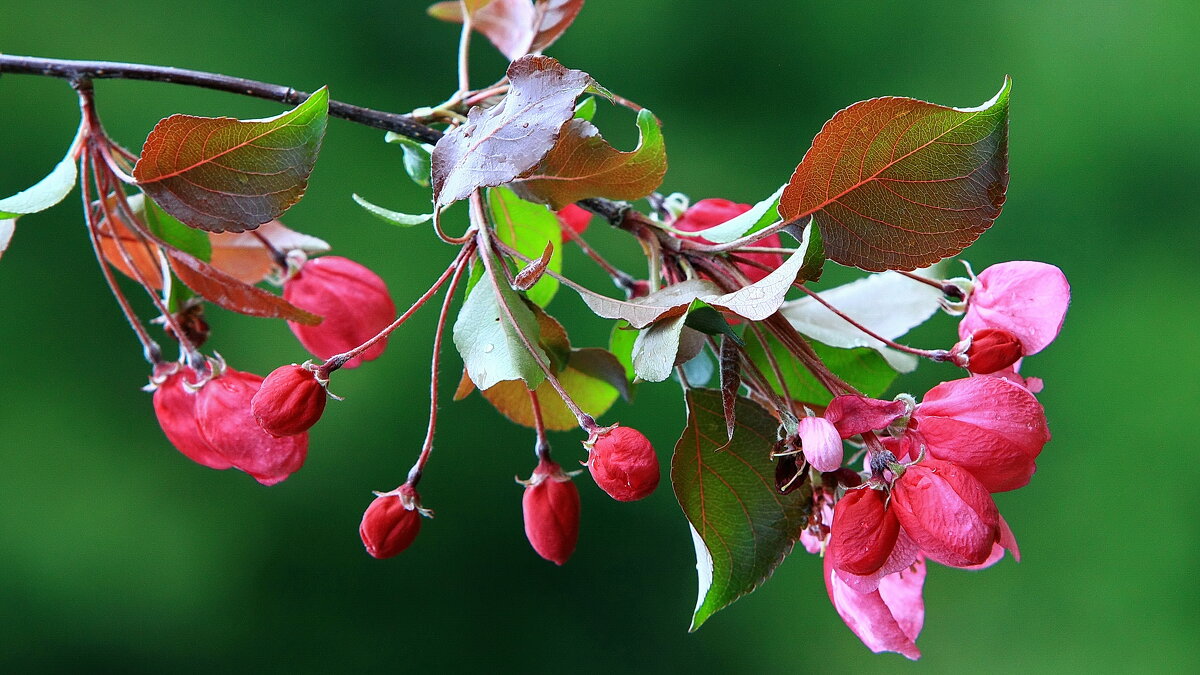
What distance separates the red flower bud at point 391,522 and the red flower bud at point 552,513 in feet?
0.12

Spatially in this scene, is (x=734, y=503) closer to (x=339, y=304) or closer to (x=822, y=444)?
(x=822, y=444)

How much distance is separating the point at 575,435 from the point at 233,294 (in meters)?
1.00

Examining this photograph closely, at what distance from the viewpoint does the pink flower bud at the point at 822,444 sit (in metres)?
0.27

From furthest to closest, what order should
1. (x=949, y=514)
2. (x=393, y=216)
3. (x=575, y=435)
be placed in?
(x=575, y=435) < (x=393, y=216) < (x=949, y=514)

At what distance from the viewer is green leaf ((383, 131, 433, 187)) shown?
38cm

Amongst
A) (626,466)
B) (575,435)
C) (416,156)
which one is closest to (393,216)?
(416,156)

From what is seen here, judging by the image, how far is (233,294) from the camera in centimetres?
37

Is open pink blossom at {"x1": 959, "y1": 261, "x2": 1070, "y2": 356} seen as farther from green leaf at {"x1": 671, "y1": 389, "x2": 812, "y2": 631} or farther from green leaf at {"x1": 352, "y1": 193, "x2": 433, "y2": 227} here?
green leaf at {"x1": 352, "y1": 193, "x2": 433, "y2": 227}

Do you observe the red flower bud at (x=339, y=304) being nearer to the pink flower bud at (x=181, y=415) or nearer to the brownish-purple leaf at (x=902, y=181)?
the pink flower bud at (x=181, y=415)

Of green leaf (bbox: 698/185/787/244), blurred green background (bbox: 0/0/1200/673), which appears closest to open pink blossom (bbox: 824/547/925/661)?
green leaf (bbox: 698/185/787/244)

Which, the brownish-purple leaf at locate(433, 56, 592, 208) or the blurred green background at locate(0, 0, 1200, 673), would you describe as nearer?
the brownish-purple leaf at locate(433, 56, 592, 208)

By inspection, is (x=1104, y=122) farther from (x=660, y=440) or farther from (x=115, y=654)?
(x=115, y=654)

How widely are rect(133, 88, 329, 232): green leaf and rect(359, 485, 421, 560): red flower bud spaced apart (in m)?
0.10

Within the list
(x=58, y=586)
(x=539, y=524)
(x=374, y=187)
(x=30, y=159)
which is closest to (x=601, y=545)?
(x=374, y=187)
